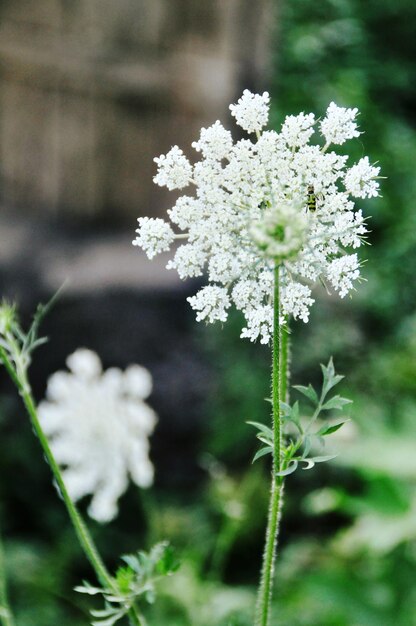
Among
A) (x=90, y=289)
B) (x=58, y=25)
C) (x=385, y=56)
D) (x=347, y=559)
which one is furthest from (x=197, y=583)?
(x=385, y=56)

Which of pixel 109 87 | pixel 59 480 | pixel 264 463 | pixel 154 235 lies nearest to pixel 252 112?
pixel 154 235

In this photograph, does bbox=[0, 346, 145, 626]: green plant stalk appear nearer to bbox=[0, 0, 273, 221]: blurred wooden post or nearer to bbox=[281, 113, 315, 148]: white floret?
bbox=[281, 113, 315, 148]: white floret

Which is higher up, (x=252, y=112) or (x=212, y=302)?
(x=252, y=112)

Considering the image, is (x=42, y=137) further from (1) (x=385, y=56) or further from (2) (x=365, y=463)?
(2) (x=365, y=463)

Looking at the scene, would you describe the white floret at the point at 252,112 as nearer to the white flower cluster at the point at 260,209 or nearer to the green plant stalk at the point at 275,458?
the white flower cluster at the point at 260,209

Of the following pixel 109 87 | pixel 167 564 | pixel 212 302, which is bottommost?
pixel 167 564

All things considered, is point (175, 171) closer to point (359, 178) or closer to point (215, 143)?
point (215, 143)

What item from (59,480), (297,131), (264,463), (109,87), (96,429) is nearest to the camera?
(297,131)
